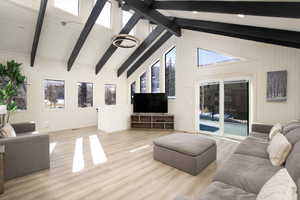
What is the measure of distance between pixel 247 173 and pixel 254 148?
1150mm

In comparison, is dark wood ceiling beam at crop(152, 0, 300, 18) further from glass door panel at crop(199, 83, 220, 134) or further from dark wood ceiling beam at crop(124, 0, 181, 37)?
glass door panel at crop(199, 83, 220, 134)

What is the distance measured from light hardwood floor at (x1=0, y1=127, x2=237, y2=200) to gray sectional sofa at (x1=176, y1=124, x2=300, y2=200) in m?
0.66

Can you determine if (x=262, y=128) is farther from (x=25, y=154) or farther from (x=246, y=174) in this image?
(x=25, y=154)

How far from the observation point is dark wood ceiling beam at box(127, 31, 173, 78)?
6366 mm

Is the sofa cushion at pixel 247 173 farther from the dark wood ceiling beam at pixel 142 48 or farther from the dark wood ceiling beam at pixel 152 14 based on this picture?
the dark wood ceiling beam at pixel 142 48

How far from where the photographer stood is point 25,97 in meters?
5.14

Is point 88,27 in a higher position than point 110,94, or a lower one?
higher

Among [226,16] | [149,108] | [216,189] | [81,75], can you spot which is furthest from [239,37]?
[81,75]

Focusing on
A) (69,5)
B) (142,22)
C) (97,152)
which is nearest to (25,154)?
(97,152)

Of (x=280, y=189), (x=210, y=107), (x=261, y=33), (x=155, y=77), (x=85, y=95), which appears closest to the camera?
(x=280, y=189)

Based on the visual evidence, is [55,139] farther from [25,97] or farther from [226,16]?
[226,16]

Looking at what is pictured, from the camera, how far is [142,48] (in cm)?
649

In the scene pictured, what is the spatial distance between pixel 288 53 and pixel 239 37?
1306 millimetres

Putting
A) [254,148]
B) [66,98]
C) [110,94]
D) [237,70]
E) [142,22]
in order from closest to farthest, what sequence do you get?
[254,148] < [237,70] < [66,98] < [142,22] < [110,94]
